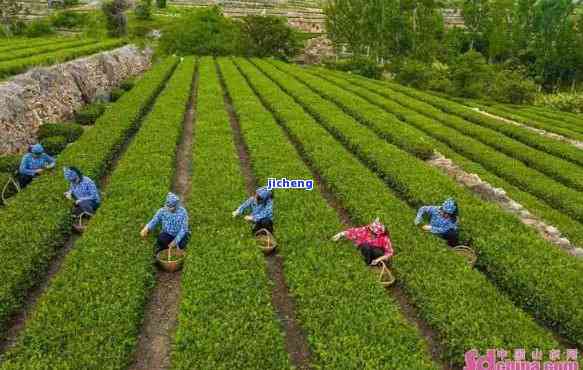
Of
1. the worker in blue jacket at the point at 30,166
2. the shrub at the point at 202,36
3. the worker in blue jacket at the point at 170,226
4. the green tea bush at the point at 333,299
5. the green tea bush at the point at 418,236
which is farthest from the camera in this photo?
the shrub at the point at 202,36

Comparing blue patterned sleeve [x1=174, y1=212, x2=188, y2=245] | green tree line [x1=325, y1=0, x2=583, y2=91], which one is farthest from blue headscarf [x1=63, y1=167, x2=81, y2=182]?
green tree line [x1=325, y1=0, x2=583, y2=91]

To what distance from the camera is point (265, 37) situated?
6562cm

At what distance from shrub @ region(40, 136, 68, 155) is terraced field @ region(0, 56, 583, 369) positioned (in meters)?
1.21

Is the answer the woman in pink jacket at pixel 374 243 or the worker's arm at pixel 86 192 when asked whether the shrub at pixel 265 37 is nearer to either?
the worker's arm at pixel 86 192

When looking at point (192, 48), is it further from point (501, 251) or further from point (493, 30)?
point (501, 251)

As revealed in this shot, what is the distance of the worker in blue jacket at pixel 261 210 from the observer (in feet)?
36.0

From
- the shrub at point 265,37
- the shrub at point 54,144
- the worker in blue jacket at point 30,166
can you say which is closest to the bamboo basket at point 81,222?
the worker in blue jacket at point 30,166

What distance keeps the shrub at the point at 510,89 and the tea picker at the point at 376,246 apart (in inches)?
1817

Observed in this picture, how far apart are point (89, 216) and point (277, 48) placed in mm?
59427

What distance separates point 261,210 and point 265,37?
196ft

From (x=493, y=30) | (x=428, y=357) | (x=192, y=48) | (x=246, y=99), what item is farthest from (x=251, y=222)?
(x=493, y=30)

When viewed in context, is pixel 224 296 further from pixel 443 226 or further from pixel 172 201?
pixel 443 226

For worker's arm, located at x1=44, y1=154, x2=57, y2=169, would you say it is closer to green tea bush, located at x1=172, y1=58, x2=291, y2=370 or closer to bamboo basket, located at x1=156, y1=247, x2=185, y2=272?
green tea bush, located at x1=172, y1=58, x2=291, y2=370

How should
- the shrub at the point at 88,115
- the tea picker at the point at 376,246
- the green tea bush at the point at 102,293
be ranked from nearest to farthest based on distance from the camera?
1. the green tea bush at the point at 102,293
2. the tea picker at the point at 376,246
3. the shrub at the point at 88,115
